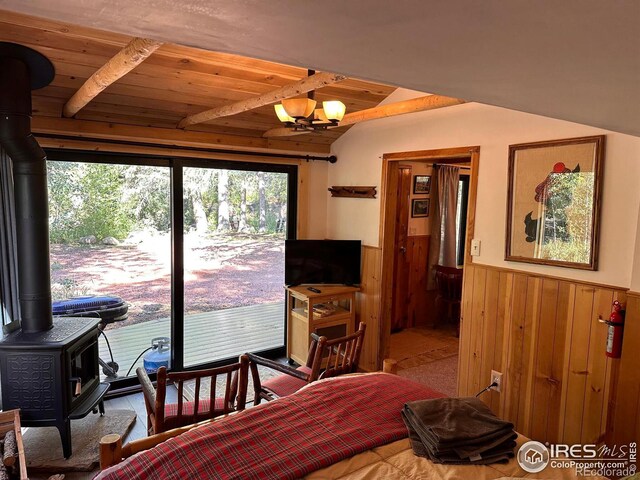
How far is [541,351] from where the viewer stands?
2.82 meters

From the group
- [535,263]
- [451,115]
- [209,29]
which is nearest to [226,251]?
[451,115]

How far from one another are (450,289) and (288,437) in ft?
13.5

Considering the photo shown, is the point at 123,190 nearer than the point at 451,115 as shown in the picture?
No

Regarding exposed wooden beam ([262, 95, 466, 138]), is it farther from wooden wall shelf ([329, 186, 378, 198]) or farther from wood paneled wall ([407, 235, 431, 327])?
wood paneled wall ([407, 235, 431, 327])

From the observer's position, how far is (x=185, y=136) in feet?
12.8

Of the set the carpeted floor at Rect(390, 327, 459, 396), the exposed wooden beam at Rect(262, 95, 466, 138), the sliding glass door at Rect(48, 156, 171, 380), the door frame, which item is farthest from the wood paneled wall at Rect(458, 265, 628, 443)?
the sliding glass door at Rect(48, 156, 171, 380)

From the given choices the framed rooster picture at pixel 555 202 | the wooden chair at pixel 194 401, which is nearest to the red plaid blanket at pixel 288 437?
the wooden chair at pixel 194 401

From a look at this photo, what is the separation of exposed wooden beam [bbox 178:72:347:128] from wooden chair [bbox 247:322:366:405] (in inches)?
60.1

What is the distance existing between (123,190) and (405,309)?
3637 mm

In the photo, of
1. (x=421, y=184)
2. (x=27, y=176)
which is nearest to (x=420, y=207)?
A: (x=421, y=184)

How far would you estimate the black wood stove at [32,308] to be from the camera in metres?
2.55

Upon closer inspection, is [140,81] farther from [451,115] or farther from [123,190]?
[451,115]

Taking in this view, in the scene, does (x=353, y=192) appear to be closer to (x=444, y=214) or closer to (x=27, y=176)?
(x=444, y=214)

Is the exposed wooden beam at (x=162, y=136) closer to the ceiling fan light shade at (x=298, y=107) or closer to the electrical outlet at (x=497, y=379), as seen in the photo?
the ceiling fan light shade at (x=298, y=107)
